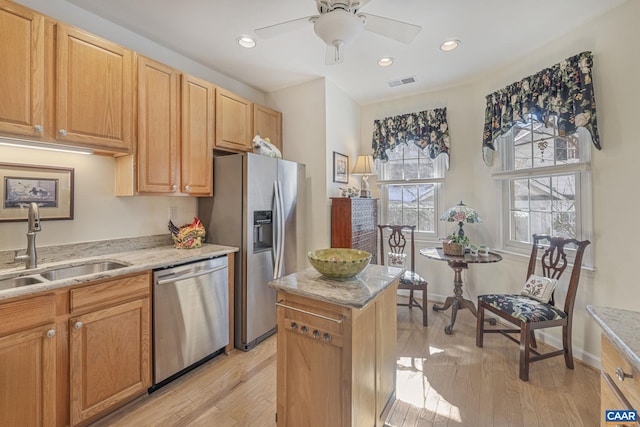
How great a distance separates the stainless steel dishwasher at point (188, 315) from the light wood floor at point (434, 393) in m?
0.16

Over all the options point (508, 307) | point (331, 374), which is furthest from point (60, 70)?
point (508, 307)

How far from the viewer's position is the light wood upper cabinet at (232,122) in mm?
2774

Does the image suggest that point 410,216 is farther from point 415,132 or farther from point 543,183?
point 543,183

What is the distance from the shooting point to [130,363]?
1833 millimetres

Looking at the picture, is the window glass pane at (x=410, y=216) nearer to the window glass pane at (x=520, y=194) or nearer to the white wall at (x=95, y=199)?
the window glass pane at (x=520, y=194)

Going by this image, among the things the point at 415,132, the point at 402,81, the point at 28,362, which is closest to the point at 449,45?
the point at 402,81

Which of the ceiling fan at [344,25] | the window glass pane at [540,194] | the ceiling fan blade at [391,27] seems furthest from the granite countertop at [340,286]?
the window glass pane at [540,194]

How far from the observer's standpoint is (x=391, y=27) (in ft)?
5.59

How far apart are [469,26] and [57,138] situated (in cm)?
317

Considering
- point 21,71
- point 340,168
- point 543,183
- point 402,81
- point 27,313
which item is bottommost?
point 27,313

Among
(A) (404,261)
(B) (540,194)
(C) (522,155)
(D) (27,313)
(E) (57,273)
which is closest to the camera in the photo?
(D) (27,313)

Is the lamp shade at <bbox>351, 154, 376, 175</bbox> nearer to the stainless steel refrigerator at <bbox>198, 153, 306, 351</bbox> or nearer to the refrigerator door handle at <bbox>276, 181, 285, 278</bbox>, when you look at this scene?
the stainless steel refrigerator at <bbox>198, 153, 306, 351</bbox>

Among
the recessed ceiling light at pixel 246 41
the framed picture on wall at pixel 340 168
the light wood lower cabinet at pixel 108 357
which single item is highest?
the recessed ceiling light at pixel 246 41
